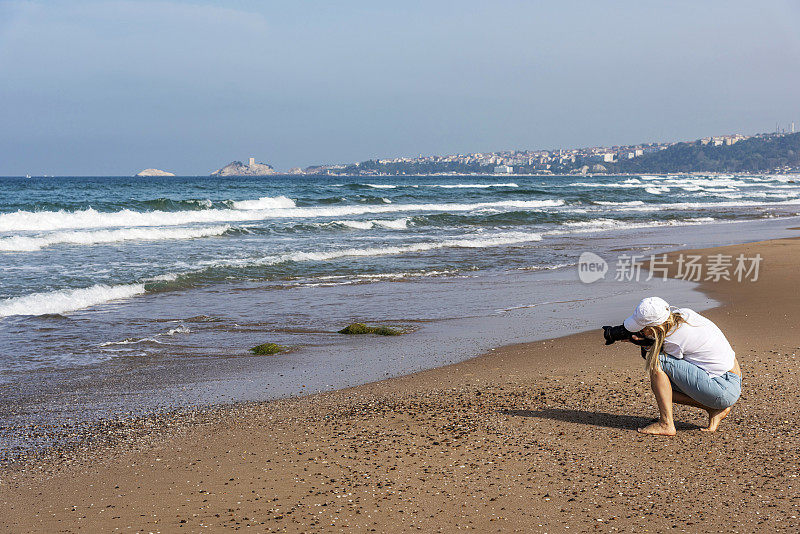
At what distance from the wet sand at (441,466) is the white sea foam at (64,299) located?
5498 mm

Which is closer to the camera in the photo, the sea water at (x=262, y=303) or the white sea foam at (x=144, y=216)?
the sea water at (x=262, y=303)

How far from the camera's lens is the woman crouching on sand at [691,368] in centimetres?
452

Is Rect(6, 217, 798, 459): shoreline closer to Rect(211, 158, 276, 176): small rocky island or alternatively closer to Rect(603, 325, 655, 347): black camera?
Rect(603, 325, 655, 347): black camera

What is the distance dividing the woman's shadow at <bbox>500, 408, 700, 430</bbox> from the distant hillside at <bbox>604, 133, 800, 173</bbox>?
16083 cm

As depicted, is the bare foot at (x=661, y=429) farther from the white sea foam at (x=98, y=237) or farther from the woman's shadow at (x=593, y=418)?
the white sea foam at (x=98, y=237)

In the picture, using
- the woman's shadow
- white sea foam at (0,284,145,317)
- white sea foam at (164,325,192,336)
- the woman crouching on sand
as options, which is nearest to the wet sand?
the woman's shadow

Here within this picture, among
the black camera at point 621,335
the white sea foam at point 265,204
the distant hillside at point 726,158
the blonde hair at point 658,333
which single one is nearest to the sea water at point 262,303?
the black camera at point 621,335

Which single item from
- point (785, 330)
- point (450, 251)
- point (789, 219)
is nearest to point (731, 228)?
point (789, 219)

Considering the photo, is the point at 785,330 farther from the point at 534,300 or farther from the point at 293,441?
the point at 293,441

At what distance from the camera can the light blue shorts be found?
4504 millimetres

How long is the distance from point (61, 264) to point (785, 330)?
13.0m

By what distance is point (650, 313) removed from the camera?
4363mm

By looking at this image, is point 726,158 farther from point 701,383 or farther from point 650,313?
point 650,313

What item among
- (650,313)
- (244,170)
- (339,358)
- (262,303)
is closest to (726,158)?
(244,170)
